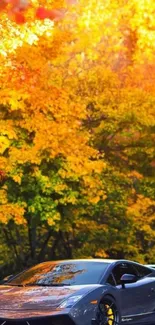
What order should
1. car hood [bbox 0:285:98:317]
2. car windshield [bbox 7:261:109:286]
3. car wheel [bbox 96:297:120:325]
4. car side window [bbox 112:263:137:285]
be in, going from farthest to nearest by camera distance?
car side window [bbox 112:263:137:285]
car windshield [bbox 7:261:109:286]
car wheel [bbox 96:297:120:325]
car hood [bbox 0:285:98:317]

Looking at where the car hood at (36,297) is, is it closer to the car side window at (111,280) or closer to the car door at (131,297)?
the car side window at (111,280)

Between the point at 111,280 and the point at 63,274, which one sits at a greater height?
the point at 63,274

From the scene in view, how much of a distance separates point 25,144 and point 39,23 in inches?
225

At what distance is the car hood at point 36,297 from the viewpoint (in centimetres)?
889

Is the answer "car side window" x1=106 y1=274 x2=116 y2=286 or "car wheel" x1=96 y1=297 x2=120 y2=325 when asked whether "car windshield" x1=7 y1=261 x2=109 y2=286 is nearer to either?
"car side window" x1=106 y1=274 x2=116 y2=286

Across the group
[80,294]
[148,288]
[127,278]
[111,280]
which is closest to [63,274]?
[111,280]

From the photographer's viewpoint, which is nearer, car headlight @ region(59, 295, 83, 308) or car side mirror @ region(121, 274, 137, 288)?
car headlight @ region(59, 295, 83, 308)

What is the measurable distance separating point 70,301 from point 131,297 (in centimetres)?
178

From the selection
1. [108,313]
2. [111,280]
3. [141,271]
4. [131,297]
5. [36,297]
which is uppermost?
[141,271]

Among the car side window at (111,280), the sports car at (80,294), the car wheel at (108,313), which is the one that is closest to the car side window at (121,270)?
the sports car at (80,294)

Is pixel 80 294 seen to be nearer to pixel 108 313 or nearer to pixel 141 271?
pixel 108 313

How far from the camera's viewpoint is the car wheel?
9211 millimetres

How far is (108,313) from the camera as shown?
9.52 metres

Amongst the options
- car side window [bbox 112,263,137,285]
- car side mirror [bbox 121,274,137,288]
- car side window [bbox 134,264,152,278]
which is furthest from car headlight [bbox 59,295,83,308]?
car side window [bbox 134,264,152,278]
